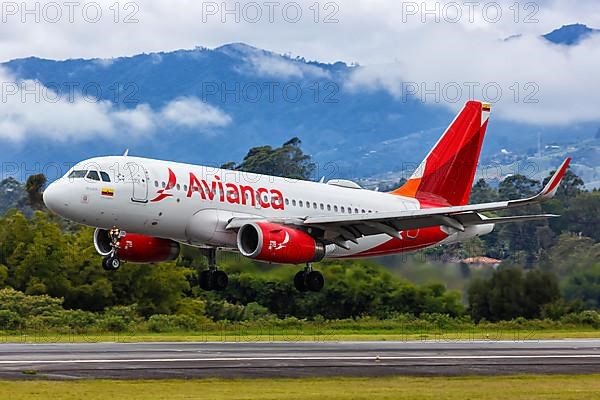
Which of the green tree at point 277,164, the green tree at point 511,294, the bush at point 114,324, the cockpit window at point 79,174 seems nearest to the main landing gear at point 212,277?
the bush at point 114,324

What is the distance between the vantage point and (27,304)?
6178 centimetres

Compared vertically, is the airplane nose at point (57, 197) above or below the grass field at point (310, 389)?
above

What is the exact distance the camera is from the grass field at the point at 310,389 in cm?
2611

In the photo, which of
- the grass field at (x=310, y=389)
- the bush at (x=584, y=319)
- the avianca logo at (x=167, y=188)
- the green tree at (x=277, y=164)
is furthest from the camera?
the green tree at (x=277, y=164)

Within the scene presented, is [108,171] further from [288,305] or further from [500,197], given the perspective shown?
[500,197]

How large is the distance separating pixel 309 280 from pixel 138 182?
9.69 meters

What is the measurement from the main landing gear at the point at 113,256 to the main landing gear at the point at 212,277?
536cm

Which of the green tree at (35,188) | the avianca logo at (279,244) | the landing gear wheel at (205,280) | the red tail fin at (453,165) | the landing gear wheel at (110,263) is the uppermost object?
the green tree at (35,188)

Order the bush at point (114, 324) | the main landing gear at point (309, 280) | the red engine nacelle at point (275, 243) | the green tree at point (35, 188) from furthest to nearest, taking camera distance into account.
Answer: the green tree at point (35, 188) → the bush at point (114, 324) → the main landing gear at point (309, 280) → the red engine nacelle at point (275, 243)

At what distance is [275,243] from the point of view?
4438 centimetres

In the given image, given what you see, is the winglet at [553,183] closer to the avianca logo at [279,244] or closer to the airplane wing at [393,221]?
the airplane wing at [393,221]

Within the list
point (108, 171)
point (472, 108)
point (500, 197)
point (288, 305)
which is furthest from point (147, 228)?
point (500, 197)

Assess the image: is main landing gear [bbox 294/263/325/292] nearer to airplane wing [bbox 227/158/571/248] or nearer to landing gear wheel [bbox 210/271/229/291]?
airplane wing [bbox 227/158/571/248]

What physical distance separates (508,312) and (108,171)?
2337cm
